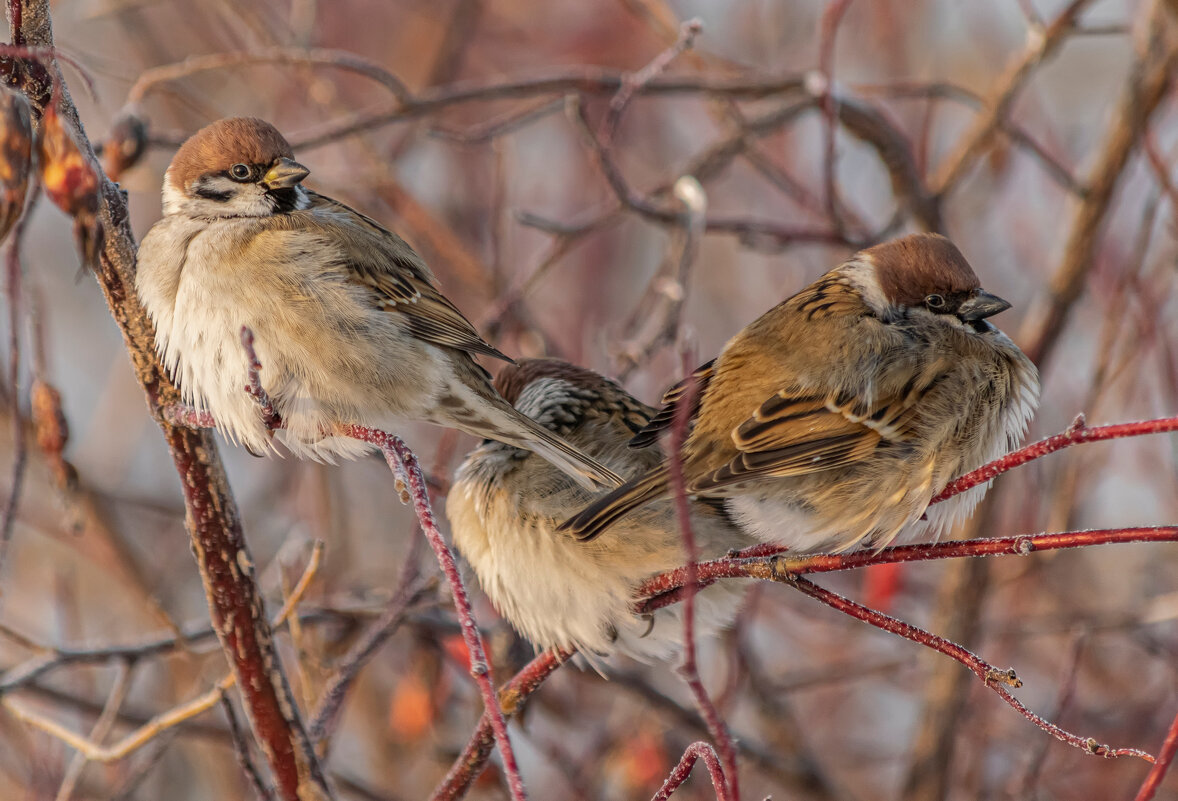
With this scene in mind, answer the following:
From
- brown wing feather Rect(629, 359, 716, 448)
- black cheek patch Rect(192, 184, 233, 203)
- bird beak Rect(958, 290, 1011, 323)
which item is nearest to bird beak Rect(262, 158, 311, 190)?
black cheek patch Rect(192, 184, 233, 203)

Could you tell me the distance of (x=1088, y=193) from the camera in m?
4.72

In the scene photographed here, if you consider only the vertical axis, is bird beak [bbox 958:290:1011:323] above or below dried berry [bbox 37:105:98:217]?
above

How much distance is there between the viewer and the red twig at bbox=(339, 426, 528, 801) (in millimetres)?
1564

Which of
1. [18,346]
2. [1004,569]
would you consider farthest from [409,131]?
[18,346]

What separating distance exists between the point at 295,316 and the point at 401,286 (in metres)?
0.40

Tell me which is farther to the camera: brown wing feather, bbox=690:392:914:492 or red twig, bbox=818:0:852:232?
red twig, bbox=818:0:852:232

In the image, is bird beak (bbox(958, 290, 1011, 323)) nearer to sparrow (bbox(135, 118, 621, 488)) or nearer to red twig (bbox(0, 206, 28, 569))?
sparrow (bbox(135, 118, 621, 488))

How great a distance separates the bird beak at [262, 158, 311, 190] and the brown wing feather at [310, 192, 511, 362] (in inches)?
6.3

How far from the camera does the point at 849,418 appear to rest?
298 centimetres

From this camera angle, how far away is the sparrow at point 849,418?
2.91 m

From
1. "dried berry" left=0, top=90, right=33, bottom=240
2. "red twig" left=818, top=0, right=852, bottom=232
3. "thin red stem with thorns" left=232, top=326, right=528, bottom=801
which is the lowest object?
"thin red stem with thorns" left=232, top=326, right=528, bottom=801

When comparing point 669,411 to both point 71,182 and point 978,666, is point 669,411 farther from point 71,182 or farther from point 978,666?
point 71,182

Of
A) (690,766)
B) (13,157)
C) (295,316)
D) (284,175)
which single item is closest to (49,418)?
(295,316)

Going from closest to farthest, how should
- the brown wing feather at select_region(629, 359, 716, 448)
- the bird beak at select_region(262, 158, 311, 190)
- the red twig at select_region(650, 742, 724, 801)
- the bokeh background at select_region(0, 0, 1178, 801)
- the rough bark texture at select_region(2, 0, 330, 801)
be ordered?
the red twig at select_region(650, 742, 724, 801)
the rough bark texture at select_region(2, 0, 330, 801)
the brown wing feather at select_region(629, 359, 716, 448)
the bird beak at select_region(262, 158, 311, 190)
the bokeh background at select_region(0, 0, 1178, 801)
